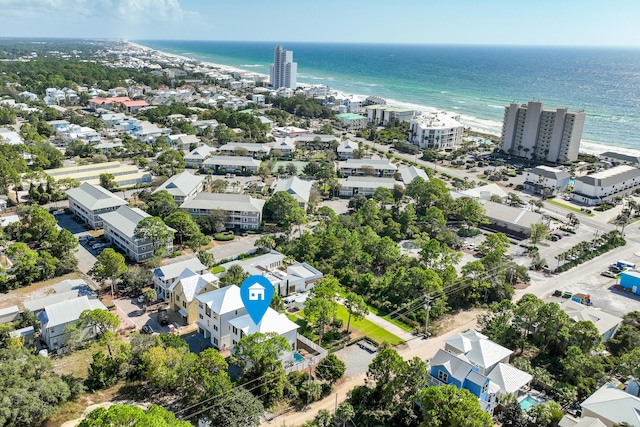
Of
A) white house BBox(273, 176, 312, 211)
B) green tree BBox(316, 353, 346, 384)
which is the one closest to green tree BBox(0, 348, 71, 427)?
green tree BBox(316, 353, 346, 384)

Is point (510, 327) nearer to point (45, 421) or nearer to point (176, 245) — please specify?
point (45, 421)

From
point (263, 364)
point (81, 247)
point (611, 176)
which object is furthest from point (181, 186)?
point (611, 176)

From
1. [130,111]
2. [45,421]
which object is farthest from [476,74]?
[45,421]

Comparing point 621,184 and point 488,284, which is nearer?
point 488,284

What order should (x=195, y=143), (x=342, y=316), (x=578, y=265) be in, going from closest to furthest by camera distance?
(x=342, y=316), (x=578, y=265), (x=195, y=143)

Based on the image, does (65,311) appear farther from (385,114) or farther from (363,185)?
(385,114)

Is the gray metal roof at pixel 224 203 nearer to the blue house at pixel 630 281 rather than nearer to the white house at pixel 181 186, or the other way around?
the white house at pixel 181 186

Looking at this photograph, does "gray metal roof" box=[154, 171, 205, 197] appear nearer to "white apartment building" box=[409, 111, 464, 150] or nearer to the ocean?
"white apartment building" box=[409, 111, 464, 150]
